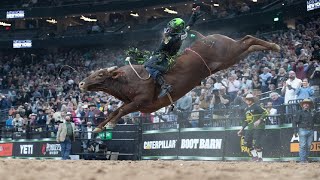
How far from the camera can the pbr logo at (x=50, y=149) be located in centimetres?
2123

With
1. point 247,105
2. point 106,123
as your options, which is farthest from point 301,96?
point 106,123

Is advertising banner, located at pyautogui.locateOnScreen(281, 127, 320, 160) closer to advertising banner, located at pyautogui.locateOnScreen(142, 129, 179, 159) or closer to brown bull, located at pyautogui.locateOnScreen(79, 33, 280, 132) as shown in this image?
brown bull, located at pyautogui.locateOnScreen(79, 33, 280, 132)

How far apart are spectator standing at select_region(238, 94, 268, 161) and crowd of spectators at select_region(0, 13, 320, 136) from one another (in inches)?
17.2

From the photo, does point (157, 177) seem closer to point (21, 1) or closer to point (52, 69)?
point (52, 69)

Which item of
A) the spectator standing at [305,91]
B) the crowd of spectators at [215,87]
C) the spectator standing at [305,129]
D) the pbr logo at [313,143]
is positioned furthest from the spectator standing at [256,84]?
the spectator standing at [305,129]

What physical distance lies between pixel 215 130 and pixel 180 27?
226 inches

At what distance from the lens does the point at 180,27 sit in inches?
467

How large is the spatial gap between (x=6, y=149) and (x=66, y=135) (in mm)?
6058

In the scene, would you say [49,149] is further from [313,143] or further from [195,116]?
[313,143]

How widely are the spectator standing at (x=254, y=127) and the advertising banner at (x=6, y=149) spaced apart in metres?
12.0

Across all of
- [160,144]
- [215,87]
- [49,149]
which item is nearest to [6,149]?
[49,149]

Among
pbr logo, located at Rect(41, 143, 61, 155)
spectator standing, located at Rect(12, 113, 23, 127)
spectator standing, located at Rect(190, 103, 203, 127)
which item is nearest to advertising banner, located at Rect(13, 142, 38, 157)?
pbr logo, located at Rect(41, 143, 61, 155)

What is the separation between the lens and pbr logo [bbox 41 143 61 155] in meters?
21.2

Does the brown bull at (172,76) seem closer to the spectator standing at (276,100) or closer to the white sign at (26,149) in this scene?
→ the spectator standing at (276,100)
